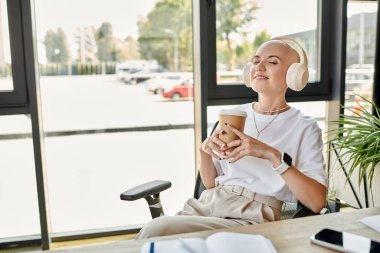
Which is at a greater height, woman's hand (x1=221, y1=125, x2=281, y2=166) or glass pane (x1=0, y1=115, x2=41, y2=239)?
woman's hand (x1=221, y1=125, x2=281, y2=166)

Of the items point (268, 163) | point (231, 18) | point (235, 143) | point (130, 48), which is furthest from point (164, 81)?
point (235, 143)

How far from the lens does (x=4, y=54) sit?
221 centimetres

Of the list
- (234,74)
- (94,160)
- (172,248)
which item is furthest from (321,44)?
(172,248)

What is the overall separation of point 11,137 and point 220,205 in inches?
65.0

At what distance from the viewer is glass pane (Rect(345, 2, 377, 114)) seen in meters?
2.63

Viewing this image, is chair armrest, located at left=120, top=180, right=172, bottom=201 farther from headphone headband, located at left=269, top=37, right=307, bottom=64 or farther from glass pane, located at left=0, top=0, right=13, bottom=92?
glass pane, located at left=0, top=0, right=13, bottom=92

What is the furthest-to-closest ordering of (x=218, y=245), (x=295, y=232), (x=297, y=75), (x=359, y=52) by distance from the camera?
(x=359, y=52), (x=297, y=75), (x=295, y=232), (x=218, y=245)

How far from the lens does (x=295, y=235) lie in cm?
91

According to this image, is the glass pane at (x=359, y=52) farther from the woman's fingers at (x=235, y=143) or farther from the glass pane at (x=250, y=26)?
the woman's fingers at (x=235, y=143)

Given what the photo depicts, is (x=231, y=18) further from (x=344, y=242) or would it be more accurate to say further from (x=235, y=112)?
(x=344, y=242)

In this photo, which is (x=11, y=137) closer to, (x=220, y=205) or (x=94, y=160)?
(x=94, y=160)

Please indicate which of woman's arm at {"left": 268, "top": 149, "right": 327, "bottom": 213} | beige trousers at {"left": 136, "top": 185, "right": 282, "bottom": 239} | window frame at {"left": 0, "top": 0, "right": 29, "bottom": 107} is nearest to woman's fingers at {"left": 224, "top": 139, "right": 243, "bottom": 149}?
woman's arm at {"left": 268, "top": 149, "right": 327, "bottom": 213}

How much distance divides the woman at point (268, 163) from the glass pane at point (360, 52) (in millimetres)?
1365

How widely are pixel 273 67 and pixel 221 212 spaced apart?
0.62 m
